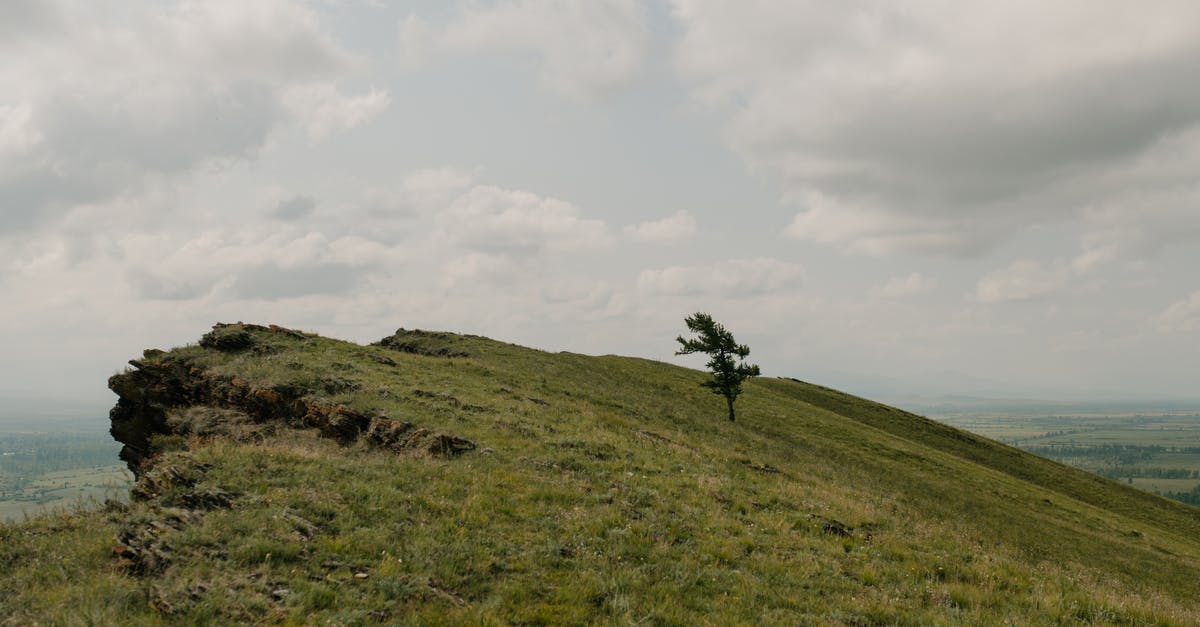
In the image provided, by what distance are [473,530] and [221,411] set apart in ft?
55.7

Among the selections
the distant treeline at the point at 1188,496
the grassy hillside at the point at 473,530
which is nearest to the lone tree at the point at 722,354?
the grassy hillside at the point at 473,530

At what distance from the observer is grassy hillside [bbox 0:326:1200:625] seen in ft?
33.7

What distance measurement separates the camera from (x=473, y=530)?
13242mm

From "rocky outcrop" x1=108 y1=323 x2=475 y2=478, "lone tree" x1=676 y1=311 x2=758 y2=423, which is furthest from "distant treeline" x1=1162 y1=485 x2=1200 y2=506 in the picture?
"rocky outcrop" x1=108 y1=323 x2=475 y2=478

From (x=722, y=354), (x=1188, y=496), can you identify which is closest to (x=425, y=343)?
(x=722, y=354)

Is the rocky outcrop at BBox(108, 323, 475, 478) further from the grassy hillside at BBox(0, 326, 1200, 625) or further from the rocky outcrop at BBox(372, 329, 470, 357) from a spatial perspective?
the rocky outcrop at BBox(372, 329, 470, 357)

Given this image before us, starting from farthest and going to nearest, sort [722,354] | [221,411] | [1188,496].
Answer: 1. [1188,496]
2. [722,354]
3. [221,411]

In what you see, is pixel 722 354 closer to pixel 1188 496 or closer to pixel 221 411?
pixel 221 411

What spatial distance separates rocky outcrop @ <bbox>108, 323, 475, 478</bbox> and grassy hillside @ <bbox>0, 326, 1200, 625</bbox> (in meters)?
0.11

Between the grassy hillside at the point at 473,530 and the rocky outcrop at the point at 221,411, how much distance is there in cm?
11

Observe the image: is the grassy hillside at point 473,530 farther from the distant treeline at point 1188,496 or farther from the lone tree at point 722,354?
the distant treeline at point 1188,496

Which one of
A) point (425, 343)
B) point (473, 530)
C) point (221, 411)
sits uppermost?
point (425, 343)

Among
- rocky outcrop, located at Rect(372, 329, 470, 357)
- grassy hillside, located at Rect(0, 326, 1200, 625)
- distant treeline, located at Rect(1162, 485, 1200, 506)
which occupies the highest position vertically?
rocky outcrop, located at Rect(372, 329, 470, 357)

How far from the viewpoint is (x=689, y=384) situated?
59.2 m
